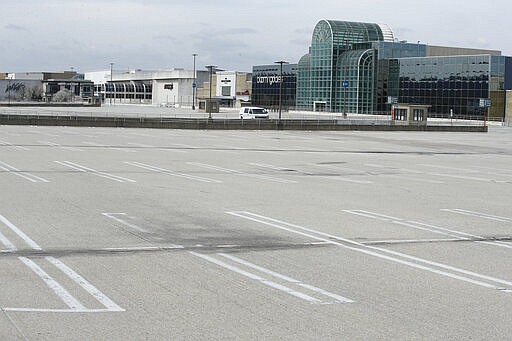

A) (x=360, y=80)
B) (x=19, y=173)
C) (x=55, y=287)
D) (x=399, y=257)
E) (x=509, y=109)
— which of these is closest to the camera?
(x=55, y=287)

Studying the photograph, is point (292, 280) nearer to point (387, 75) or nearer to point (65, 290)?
point (65, 290)

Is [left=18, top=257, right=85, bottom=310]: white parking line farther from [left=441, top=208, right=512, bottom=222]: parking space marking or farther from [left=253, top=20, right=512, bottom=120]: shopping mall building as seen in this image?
[left=253, top=20, right=512, bottom=120]: shopping mall building

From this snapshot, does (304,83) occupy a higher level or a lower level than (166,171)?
higher

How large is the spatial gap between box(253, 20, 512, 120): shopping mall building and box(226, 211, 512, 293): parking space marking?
311 feet

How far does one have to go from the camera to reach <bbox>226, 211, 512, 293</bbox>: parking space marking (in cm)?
988

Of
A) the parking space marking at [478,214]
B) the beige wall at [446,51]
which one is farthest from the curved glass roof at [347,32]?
the parking space marking at [478,214]

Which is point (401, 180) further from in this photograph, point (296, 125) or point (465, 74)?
point (465, 74)

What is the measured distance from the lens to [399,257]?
453 inches

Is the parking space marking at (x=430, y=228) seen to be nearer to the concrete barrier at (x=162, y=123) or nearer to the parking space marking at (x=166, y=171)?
the parking space marking at (x=166, y=171)

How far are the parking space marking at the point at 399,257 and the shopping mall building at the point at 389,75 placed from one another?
94.7 meters

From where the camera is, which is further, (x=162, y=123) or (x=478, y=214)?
(x=162, y=123)

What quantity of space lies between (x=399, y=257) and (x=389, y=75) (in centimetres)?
11783

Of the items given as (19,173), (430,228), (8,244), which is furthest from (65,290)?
(19,173)

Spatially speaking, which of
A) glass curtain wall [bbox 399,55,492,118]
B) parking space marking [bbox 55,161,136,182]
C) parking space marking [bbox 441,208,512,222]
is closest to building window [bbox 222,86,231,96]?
glass curtain wall [bbox 399,55,492,118]
